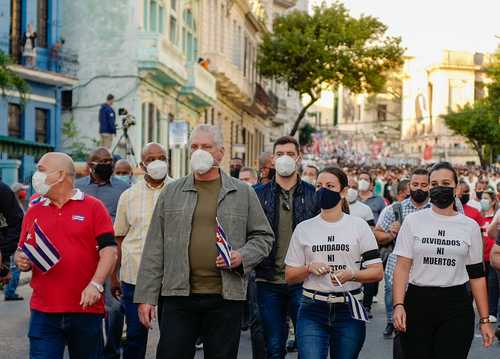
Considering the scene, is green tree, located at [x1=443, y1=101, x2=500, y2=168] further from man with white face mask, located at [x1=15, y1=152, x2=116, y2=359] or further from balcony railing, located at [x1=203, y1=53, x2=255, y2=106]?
man with white face mask, located at [x1=15, y1=152, x2=116, y2=359]

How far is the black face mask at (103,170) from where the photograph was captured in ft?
30.2

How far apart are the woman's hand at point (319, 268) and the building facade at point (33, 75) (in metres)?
19.1

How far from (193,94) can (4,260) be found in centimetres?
2874

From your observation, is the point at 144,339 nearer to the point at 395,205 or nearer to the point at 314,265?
the point at 314,265

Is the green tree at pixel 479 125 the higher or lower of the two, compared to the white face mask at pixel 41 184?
higher

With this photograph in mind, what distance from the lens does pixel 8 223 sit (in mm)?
7789

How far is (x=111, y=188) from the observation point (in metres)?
9.27

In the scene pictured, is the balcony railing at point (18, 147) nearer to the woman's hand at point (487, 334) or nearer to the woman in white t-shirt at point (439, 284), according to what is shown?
the woman in white t-shirt at point (439, 284)

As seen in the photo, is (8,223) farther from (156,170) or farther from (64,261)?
(64,261)

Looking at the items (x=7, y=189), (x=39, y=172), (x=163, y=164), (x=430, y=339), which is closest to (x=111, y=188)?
(x=163, y=164)

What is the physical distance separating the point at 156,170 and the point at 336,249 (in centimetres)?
230

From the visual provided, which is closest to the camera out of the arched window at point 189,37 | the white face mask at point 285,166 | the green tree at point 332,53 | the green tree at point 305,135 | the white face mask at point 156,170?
the white face mask at point 285,166

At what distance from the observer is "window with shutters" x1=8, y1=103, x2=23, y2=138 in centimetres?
2711

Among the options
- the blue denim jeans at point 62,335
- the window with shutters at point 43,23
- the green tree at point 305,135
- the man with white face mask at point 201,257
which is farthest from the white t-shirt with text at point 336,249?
the green tree at point 305,135
